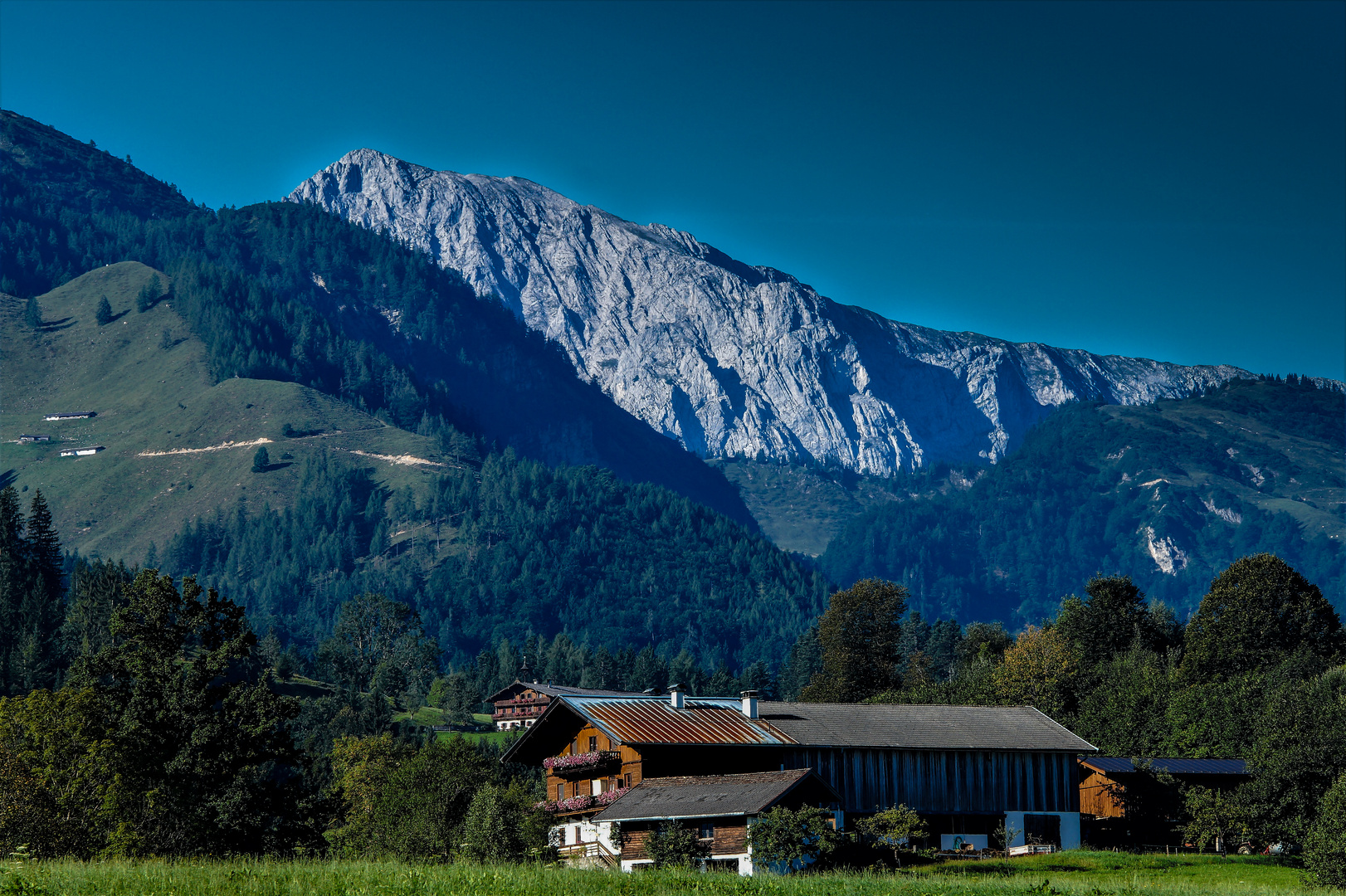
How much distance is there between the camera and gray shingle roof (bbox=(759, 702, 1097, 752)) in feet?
248

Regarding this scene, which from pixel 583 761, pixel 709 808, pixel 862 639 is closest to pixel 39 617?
pixel 862 639

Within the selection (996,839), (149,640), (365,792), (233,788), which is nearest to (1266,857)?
(996,839)

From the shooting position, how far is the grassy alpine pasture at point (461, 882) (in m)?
32.5

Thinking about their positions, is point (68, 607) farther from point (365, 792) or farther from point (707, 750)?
point (707, 750)

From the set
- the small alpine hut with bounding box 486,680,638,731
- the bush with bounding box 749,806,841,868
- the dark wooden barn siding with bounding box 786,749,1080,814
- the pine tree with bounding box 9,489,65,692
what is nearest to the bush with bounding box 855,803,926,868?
the dark wooden barn siding with bounding box 786,749,1080,814

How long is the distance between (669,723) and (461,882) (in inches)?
1544

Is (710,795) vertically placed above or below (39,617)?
below

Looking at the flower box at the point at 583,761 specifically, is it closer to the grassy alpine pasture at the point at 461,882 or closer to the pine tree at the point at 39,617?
the grassy alpine pasture at the point at 461,882

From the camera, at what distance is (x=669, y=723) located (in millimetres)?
74062

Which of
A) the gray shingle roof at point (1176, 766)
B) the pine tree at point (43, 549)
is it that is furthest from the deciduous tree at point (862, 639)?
the pine tree at point (43, 549)

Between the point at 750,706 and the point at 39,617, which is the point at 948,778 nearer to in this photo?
the point at 750,706

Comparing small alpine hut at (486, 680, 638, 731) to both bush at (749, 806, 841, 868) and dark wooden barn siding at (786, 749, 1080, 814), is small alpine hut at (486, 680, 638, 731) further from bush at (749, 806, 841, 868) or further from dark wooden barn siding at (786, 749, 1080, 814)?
bush at (749, 806, 841, 868)

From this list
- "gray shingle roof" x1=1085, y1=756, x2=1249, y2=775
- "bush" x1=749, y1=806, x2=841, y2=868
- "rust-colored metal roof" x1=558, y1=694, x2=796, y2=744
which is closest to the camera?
"bush" x1=749, y1=806, x2=841, y2=868

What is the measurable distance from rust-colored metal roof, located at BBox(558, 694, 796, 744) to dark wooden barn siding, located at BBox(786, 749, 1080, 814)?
9.49ft
